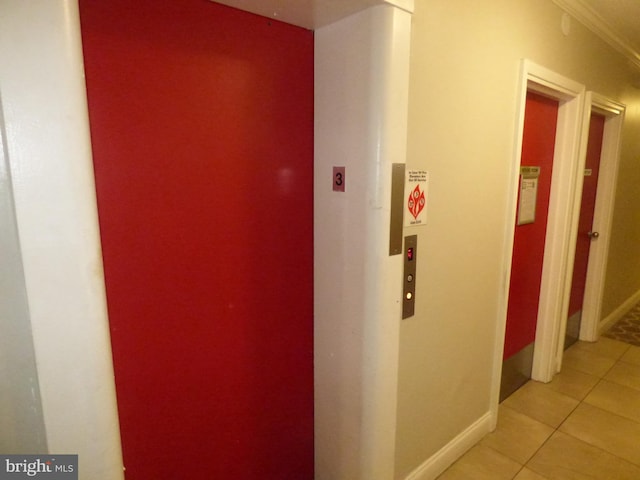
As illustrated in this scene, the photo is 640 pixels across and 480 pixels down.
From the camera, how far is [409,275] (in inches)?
58.6

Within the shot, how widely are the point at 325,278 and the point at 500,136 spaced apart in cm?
113

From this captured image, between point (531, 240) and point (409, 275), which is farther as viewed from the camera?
point (531, 240)

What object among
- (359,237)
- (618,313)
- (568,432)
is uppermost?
(359,237)

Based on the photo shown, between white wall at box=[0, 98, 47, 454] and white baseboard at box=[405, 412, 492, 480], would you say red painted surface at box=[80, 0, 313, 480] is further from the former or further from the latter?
white baseboard at box=[405, 412, 492, 480]

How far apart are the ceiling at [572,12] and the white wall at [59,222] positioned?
2.19 feet

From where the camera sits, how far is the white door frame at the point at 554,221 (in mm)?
1930

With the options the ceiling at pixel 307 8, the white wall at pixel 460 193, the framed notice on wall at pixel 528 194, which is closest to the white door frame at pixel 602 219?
the framed notice on wall at pixel 528 194

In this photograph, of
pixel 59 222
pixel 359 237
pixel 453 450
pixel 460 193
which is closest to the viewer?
pixel 59 222

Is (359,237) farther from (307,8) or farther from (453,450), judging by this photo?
(453,450)

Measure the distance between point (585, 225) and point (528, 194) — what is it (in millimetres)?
1224

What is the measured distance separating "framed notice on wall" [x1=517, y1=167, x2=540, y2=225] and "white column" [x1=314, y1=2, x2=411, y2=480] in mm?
1286

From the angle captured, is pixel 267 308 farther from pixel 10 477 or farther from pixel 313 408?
pixel 10 477

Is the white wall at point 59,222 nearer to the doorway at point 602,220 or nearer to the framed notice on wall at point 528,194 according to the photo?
the framed notice on wall at point 528,194

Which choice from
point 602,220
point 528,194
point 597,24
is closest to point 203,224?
point 528,194
